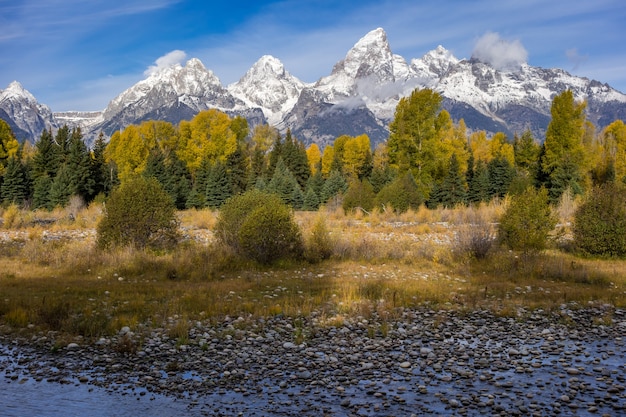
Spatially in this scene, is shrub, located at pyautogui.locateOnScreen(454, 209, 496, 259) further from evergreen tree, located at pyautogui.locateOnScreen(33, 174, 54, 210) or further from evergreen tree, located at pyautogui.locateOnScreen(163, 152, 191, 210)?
evergreen tree, located at pyautogui.locateOnScreen(33, 174, 54, 210)

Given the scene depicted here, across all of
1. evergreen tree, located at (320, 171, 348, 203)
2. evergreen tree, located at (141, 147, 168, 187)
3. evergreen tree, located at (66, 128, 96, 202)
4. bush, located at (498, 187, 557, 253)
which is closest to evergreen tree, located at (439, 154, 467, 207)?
evergreen tree, located at (320, 171, 348, 203)

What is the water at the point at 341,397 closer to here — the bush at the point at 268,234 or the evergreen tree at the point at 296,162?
the bush at the point at 268,234

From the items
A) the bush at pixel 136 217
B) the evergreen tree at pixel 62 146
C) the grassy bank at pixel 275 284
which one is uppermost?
the evergreen tree at pixel 62 146

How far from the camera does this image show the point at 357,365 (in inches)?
339

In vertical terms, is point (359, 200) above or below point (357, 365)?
above

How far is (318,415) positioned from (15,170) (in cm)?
5509

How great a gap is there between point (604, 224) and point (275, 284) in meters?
12.9

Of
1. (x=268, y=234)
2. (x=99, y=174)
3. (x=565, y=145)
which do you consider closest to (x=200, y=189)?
(x=99, y=174)

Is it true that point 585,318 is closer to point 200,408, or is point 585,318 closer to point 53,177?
point 200,408

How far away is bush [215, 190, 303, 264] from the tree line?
19033mm

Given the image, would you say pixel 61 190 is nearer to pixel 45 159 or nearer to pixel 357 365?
pixel 45 159

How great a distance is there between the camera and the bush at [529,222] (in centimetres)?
1873

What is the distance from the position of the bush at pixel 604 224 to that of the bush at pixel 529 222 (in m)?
1.42

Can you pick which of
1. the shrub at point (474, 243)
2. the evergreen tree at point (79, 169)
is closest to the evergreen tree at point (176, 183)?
the evergreen tree at point (79, 169)
